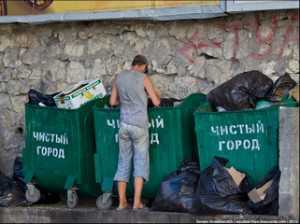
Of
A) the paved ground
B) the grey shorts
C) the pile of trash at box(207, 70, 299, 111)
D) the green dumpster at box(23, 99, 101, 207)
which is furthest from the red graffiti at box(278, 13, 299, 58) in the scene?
the green dumpster at box(23, 99, 101, 207)

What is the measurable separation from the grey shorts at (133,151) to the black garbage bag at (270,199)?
1.11 m

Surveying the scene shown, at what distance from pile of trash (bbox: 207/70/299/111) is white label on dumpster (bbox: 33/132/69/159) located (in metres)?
1.66

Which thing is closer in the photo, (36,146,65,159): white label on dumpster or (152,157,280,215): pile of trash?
(152,157,280,215): pile of trash

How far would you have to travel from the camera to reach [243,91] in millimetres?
7762

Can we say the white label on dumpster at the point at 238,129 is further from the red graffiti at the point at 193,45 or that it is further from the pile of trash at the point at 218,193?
the red graffiti at the point at 193,45

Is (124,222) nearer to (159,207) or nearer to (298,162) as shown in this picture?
(159,207)

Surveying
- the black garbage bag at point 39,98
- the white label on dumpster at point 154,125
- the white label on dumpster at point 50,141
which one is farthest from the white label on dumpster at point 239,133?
the black garbage bag at point 39,98

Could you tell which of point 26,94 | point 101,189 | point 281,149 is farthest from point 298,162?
point 26,94

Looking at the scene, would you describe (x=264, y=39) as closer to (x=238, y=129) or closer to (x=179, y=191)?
(x=238, y=129)


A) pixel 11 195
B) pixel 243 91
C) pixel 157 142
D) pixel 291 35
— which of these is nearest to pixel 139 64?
pixel 157 142

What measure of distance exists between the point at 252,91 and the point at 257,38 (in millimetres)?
771

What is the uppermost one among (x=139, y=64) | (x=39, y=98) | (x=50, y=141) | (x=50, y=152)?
(x=139, y=64)

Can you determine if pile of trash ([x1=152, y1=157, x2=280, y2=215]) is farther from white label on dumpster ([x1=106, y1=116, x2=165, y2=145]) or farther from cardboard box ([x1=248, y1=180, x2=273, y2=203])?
white label on dumpster ([x1=106, y1=116, x2=165, y2=145])

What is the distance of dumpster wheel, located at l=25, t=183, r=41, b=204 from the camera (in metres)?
8.50
